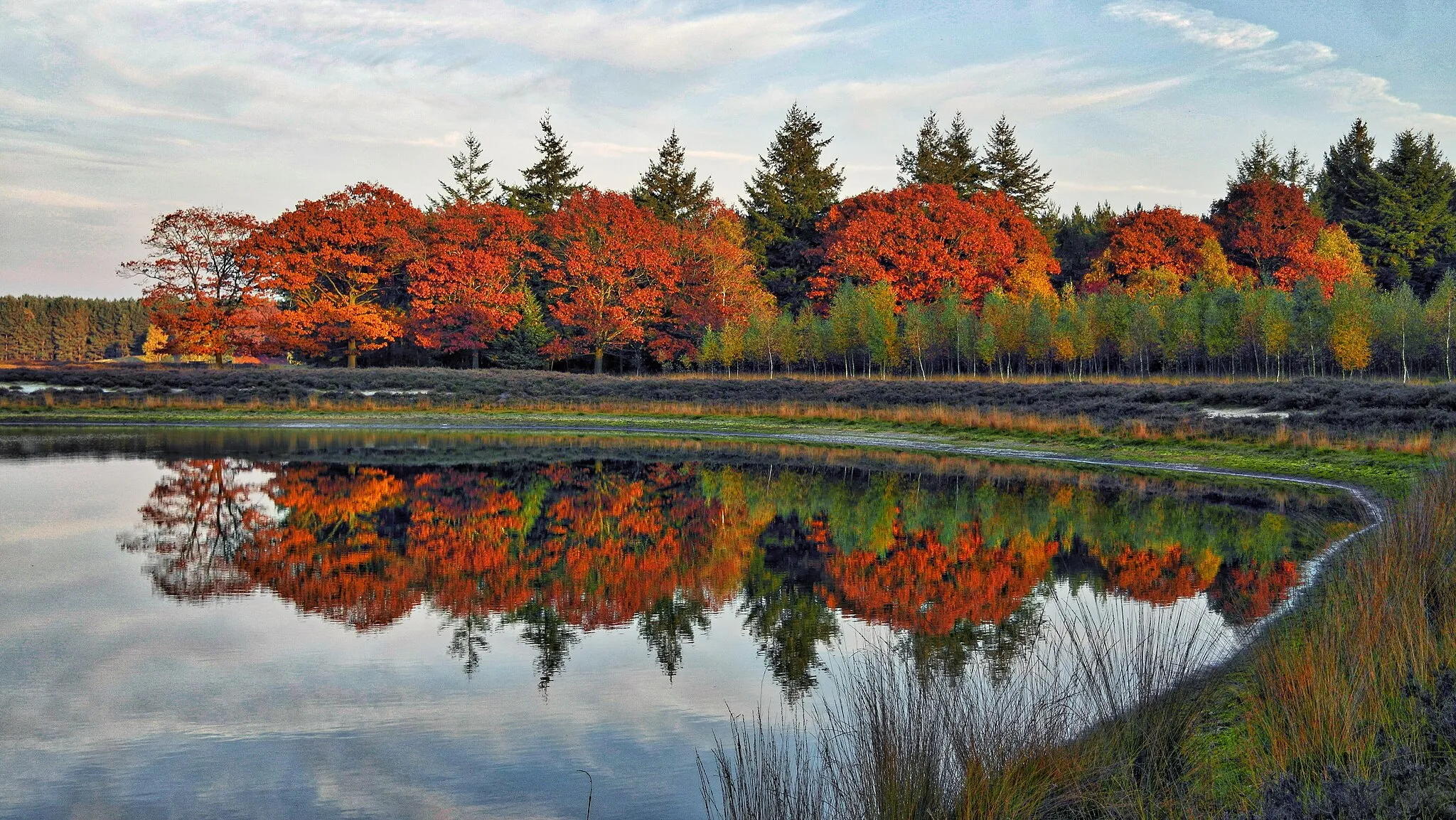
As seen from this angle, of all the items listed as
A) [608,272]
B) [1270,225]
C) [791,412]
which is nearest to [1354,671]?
[791,412]

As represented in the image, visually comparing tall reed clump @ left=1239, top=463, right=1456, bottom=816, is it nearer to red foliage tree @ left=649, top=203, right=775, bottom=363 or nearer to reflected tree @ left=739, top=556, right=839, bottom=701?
reflected tree @ left=739, top=556, right=839, bottom=701

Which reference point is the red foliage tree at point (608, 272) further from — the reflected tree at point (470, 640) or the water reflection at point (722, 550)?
the reflected tree at point (470, 640)

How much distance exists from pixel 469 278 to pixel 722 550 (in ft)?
148

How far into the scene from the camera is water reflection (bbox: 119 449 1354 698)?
11.8 metres

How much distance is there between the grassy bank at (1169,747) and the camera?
5086 millimetres

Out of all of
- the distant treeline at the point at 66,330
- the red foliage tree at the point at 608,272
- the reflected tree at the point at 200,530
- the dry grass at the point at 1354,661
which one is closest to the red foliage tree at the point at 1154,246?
the red foliage tree at the point at 608,272

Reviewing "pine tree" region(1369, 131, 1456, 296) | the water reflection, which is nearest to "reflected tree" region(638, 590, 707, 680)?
the water reflection

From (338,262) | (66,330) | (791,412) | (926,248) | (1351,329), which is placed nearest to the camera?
(1351,329)

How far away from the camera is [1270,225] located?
62.6m

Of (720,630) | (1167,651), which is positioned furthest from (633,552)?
(1167,651)

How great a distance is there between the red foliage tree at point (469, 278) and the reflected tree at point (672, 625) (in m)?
47.6

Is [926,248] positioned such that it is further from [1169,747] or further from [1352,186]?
[1169,747]

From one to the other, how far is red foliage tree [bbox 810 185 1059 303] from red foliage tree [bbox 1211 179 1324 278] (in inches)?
504

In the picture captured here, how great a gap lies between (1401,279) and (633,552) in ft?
197
